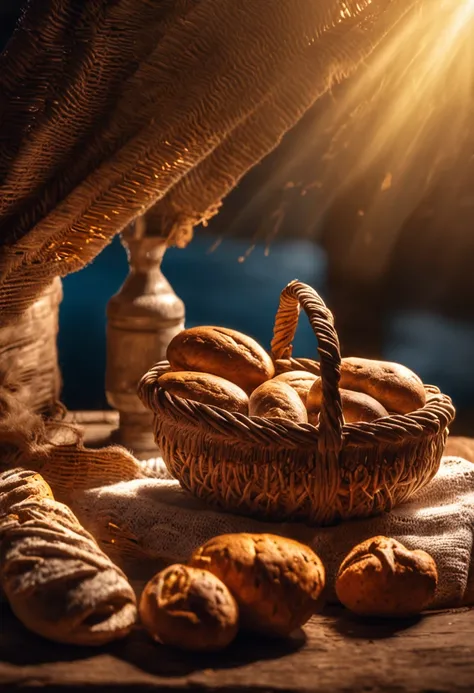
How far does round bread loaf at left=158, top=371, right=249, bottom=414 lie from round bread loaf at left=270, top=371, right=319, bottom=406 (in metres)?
0.08

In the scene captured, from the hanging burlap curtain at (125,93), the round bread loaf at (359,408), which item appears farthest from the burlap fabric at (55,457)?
the round bread loaf at (359,408)

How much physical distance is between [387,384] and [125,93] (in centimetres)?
61

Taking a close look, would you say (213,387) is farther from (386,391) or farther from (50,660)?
(50,660)

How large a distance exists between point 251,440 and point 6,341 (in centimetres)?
55

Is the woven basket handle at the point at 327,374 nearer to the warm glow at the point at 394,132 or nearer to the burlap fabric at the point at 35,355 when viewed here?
the burlap fabric at the point at 35,355

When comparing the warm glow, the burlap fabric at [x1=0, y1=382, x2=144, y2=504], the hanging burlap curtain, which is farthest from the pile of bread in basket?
the warm glow

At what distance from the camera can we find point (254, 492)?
116cm

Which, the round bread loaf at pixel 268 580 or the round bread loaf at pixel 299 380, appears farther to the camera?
the round bread loaf at pixel 299 380

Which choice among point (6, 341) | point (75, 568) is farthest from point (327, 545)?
point (6, 341)

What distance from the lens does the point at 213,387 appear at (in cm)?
119

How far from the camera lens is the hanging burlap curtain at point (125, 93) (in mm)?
1214

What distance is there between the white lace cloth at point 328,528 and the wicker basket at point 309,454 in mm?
26

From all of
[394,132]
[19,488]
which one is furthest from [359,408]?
[394,132]

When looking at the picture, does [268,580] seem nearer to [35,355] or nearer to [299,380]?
[299,380]
